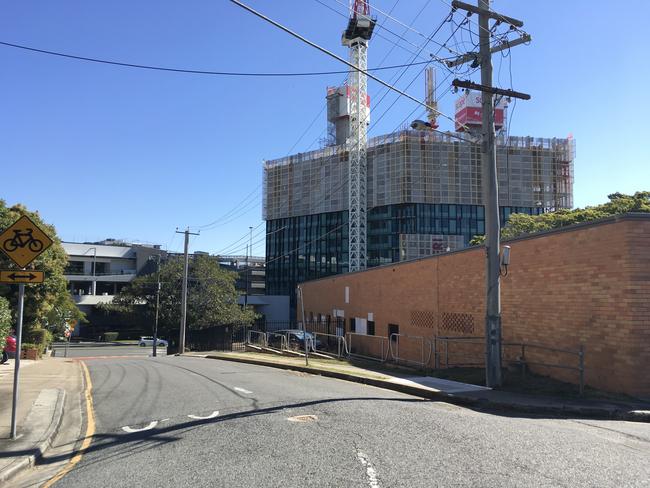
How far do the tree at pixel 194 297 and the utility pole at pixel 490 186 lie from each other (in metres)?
40.7

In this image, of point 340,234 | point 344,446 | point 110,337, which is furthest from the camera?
point 340,234

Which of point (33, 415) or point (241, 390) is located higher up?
point (241, 390)

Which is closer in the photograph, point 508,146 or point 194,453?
point 194,453

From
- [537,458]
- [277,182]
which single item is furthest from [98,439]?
[277,182]

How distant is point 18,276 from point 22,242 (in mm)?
518

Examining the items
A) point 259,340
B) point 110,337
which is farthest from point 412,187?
point 110,337

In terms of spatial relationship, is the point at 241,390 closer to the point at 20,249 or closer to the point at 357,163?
the point at 20,249

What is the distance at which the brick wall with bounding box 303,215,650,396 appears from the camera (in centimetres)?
1059

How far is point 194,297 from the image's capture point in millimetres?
55438

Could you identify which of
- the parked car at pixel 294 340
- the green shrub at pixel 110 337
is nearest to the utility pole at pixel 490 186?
the parked car at pixel 294 340

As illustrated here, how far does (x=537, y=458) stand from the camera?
6.33 metres

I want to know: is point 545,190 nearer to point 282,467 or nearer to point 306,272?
Result: point 306,272

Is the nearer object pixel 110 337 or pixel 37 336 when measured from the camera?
pixel 37 336

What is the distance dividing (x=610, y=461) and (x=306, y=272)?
7948 centimetres
